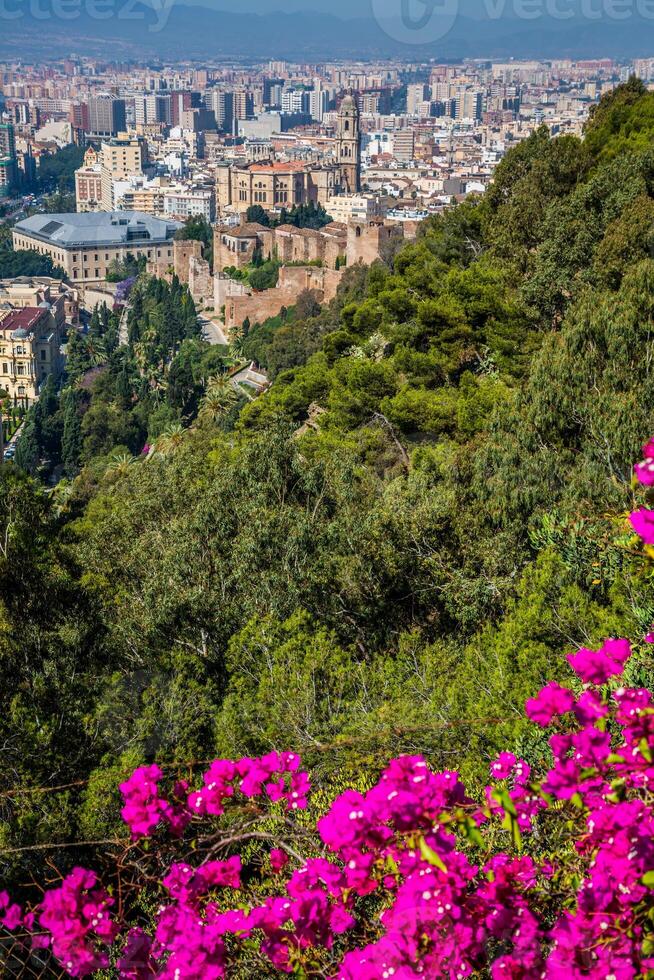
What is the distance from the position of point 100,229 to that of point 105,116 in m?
58.6

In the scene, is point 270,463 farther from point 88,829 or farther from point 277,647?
point 88,829

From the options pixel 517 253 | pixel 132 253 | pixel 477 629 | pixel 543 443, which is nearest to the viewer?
pixel 477 629

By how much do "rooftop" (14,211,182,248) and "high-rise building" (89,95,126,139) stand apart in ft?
179

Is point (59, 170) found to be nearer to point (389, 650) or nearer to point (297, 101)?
point (297, 101)

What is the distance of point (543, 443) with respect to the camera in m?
5.64

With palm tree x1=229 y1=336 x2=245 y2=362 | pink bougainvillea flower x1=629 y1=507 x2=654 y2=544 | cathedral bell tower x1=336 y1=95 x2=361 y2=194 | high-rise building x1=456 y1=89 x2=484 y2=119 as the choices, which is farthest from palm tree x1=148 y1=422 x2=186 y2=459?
high-rise building x1=456 y1=89 x2=484 y2=119

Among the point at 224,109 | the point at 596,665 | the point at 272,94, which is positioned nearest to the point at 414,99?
the point at 272,94

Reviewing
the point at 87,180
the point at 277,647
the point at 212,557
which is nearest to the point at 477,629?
the point at 277,647

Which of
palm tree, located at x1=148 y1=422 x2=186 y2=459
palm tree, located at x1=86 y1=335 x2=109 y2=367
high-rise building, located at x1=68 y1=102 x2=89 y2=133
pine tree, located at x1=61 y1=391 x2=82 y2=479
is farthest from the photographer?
high-rise building, located at x1=68 y1=102 x2=89 y2=133

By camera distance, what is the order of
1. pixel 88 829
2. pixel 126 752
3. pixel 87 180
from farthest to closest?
1. pixel 87 180
2. pixel 126 752
3. pixel 88 829

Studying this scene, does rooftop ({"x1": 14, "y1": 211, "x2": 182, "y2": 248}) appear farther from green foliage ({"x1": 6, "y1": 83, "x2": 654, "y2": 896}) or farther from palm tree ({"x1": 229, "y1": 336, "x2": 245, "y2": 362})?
green foliage ({"x1": 6, "y1": 83, "x2": 654, "y2": 896})

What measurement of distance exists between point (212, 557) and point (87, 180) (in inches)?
2847

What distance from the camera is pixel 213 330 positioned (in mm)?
32250

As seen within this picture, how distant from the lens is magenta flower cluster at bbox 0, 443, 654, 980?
168cm
